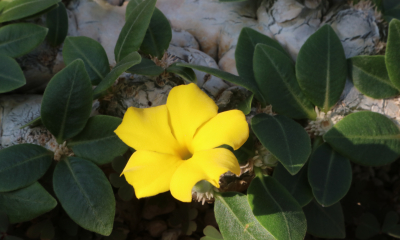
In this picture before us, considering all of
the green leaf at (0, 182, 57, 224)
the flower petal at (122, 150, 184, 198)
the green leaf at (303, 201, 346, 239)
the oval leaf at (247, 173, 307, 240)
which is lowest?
the green leaf at (303, 201, 346, 239)

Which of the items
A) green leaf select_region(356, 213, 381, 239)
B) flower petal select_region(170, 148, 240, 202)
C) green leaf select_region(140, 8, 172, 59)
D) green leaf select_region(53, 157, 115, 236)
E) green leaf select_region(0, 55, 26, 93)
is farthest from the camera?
green leaf select_region(356, 213, 381, 239)

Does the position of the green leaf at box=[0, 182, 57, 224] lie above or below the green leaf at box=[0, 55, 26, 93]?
below

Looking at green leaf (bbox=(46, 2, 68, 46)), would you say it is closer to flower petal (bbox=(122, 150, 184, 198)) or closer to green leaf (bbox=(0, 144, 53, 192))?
green leaf (bbox=(0, 144, 53, 192))

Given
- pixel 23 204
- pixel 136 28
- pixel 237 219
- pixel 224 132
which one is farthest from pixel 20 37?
A: pixel 237 219

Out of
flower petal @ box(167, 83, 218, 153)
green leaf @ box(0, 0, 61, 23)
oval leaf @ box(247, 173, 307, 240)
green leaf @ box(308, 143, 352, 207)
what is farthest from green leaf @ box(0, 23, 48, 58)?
green leaf @ box(308, 143, 352, 207)

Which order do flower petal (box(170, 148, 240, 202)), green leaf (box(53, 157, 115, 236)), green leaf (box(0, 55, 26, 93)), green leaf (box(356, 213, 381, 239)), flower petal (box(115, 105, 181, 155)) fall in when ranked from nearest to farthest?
flower petal (box(170, 148, 240, 202)), flower petal (box(115, 105, 181, 155)), green leaf (box(53, 157, 115, 236)), green leaf (box(0, 55, 26, 93)), green leaf (box(356, 213, 381, 239))

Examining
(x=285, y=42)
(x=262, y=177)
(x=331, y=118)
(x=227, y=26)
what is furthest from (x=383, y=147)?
(x=227, y=26)
